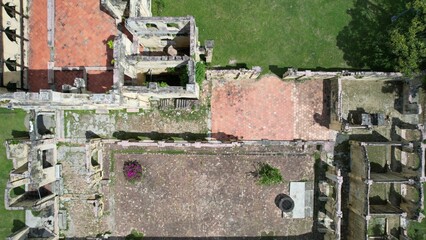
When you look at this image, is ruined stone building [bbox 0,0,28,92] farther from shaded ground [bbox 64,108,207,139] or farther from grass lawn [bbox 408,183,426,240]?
grass lawn [bbox 408,183,426,240]

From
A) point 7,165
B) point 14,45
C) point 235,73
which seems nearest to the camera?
point 235,73

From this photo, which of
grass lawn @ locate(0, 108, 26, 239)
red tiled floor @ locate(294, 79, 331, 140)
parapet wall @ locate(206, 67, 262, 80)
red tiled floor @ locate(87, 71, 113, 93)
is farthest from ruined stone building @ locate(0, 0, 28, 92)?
red tiled floor @ locate(294, 79, 331, 140)

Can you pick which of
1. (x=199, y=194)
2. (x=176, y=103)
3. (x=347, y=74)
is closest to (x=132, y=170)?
(x=199, y=194)

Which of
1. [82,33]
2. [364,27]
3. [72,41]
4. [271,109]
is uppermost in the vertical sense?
[364,27]

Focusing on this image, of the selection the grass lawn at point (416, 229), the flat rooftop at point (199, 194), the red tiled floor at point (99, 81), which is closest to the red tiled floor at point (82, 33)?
the red tiled floor at point (99, 81)

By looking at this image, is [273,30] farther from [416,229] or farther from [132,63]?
[416,229]

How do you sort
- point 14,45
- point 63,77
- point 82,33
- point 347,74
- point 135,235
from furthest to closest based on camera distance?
point 135,235
point 63,77
point 82,33
point 14,45
point 347,74
